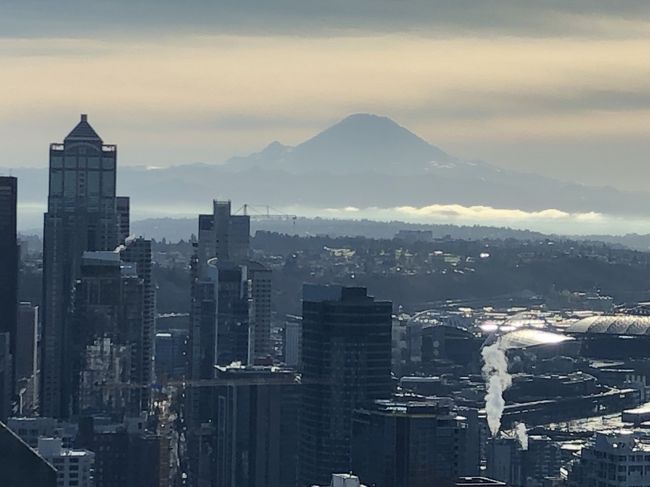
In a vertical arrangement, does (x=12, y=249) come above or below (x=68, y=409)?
above

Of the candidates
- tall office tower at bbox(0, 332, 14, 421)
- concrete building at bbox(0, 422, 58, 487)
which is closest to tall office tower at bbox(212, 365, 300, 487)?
tall office tower at bbox(0, 332, 14, 421)

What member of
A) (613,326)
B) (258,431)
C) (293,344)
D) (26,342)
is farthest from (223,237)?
(258,431)

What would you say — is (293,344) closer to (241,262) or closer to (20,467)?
(241,262)

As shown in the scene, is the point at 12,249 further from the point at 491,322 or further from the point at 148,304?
the point at 491,322

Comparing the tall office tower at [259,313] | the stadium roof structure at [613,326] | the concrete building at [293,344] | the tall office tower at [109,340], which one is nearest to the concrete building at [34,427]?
the tall office tower at [109,340]

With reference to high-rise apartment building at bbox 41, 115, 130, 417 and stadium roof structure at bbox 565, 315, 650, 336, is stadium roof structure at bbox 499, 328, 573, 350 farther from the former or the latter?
high-rise apartment building at bbox 41, 115, 130, 417

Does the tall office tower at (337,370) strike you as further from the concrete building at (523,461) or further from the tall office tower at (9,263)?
the tall office tower at (9,263)

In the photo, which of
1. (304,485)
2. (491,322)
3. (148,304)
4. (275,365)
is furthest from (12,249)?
(491,322)
